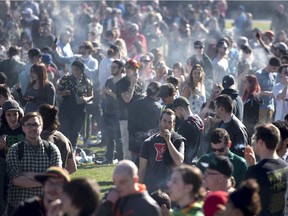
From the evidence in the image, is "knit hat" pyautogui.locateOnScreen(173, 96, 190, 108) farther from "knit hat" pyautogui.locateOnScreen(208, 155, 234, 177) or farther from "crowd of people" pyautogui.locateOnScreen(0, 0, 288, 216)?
"knit hat" pyautogui.locateOnScreen(208, 155, 234, 177)

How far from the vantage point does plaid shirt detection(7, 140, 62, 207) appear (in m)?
10.2

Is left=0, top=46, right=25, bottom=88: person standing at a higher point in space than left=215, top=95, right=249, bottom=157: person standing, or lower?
higher

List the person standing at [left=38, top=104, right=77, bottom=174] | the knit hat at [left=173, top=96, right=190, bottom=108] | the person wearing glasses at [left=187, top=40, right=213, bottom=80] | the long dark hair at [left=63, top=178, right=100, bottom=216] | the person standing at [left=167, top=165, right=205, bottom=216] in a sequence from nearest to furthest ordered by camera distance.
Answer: the long dark hair at [left=63, top=178, right=100, bottom=216] < the person standing at [left=167, top=165, right=205, bottom=216] < the person standing at [left=38, top=104, right=77, bottom=174] < the knit hat at [left=173, top=96, right=190, bottom=108] < the person wearing glasses at [left=187, top=40, right=213, bottom=80]

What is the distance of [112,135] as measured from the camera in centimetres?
1703

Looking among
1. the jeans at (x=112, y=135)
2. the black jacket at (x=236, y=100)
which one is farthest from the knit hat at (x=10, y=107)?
the jeans at (x=112, y=135)

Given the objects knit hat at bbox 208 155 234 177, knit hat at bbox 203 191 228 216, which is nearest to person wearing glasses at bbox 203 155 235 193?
knit hat at bbox 208 155 234 177

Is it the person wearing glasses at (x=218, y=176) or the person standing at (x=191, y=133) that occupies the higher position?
the person standing at (x=191, y=133)

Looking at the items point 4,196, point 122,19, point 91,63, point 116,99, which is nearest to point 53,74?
point 91,63

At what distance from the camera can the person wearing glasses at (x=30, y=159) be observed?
10.2m

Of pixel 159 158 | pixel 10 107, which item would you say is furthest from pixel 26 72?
pixel 159 158

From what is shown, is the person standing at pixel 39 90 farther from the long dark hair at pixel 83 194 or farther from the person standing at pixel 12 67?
the long dark hair at pixel 83 194

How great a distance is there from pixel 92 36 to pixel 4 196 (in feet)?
45.5

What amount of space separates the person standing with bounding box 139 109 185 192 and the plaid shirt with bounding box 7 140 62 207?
1330 mm

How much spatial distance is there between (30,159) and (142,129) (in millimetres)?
4154
